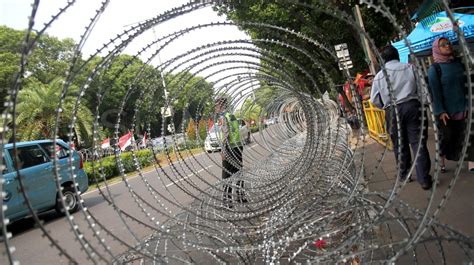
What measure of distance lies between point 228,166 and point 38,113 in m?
19.7

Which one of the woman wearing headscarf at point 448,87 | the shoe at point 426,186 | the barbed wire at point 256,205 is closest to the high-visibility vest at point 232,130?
the barbed wire at point 256,205

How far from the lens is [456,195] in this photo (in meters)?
4.47

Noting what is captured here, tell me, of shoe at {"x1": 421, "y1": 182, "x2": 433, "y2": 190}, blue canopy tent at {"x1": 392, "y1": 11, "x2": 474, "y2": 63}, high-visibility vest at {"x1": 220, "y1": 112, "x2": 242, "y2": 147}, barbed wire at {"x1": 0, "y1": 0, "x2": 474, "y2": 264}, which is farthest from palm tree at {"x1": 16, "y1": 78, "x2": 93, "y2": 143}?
shoe at {"x1": 421, "y1": 182, "x2": 433, "y2": 190}

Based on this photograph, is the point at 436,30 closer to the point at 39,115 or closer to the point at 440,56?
the point at 440,56

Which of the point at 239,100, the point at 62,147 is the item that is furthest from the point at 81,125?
the point at 239,100

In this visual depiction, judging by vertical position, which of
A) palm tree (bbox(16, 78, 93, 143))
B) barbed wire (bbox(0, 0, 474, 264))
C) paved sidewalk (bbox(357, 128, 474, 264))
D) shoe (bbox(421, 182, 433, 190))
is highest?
palm tree (bbox(16, 78, 93, 143))

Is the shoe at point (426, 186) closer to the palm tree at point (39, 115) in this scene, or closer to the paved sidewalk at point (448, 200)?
the paved sidewalk at point (448, 200)

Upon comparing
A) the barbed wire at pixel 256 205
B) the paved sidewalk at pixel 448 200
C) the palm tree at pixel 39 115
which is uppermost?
the palm tree at pixel 39 115

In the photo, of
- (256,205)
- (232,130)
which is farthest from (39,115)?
(256,205)

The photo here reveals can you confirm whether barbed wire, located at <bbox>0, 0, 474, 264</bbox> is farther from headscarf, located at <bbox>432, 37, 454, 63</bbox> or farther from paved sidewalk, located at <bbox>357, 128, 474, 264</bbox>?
headscarf, located at <bbox>432, 37, 454, 63</bbox>

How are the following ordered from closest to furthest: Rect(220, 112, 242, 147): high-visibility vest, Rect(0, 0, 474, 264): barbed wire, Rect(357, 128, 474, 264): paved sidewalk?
Rect(0, 0, 474, 264): barbed wire < Rect(357, 128, 474, 264): paved sidewalk < Rect(220, 112, 242, 147): high-visibility vest

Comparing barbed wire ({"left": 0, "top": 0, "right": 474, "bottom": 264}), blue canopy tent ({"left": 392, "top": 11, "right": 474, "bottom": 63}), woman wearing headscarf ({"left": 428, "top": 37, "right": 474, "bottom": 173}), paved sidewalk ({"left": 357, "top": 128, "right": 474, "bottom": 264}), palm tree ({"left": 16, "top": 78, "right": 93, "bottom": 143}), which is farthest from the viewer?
palm tree ({"left": 16, "top": 78, "right": 93, "bottom": 143})

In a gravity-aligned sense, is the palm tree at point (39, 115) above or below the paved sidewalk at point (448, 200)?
above

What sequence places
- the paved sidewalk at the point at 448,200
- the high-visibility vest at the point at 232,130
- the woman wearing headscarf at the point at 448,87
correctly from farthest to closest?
the high-visibility vest at the point at 232,130
the woman wearing headscarf at the point at 448,87
the paved sidewalk at the point at 448,200
